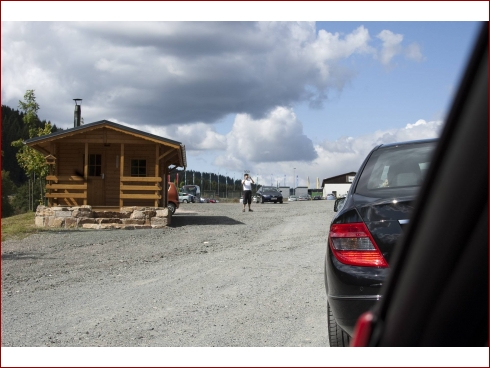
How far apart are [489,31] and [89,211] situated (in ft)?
62.7

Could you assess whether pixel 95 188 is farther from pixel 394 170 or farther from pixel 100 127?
pixel 394 170

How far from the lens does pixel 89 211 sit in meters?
19.2

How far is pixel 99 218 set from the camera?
765 inches

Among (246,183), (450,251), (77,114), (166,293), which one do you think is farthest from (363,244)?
(77,114)

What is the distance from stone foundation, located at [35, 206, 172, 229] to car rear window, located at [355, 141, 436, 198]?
1511 cm

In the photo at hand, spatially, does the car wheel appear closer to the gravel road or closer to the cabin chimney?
the gravel road

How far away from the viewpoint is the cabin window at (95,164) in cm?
2114

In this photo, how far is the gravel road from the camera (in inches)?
204

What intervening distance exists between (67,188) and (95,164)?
5.22 ft

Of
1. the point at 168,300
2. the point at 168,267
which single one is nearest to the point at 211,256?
the point at 168,267

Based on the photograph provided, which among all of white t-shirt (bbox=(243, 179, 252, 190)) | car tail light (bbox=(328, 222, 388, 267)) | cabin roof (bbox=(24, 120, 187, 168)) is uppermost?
cabin roof (bbox=(24, 120, 187, 168))

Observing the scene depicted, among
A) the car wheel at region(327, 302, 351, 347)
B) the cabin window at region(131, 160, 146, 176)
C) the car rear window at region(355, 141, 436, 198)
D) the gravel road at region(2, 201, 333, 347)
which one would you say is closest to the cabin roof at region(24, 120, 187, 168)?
the cabin window at region(131, 160, 146, 176)

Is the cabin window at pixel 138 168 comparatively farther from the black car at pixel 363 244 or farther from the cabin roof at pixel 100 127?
the black car at pixel 363 244

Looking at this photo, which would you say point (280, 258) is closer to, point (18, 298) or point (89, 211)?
point (18, 298)
